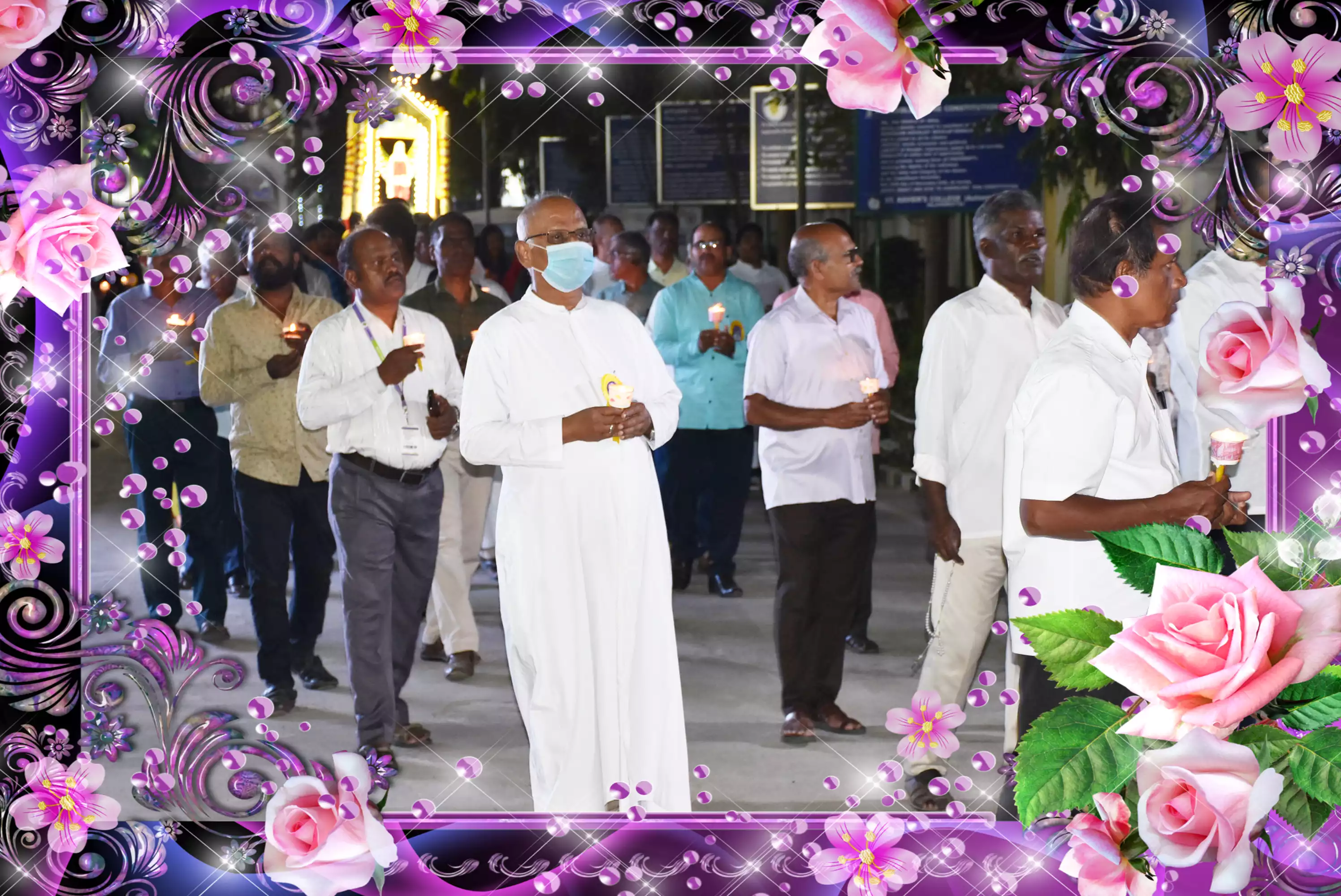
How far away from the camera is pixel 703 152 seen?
3.04 metres

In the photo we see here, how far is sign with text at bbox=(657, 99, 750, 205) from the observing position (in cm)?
302

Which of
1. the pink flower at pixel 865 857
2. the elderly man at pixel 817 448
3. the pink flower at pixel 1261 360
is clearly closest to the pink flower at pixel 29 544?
the elderly man at pixel 817 448

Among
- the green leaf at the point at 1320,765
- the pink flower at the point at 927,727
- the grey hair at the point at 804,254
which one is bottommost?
the pink flower at the point at 927,727

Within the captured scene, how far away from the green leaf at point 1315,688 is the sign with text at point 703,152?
1.71m

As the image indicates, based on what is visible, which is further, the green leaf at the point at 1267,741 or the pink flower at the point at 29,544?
the pink flower at the point at 29,544

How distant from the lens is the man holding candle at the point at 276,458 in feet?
10.1

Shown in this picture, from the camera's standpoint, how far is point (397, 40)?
2.98 meters

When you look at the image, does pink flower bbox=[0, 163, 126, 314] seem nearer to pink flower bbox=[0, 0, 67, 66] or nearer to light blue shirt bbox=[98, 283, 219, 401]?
light blue shirt bbox=[98, 283, 219, 401]

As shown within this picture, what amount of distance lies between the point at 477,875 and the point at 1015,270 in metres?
1.90

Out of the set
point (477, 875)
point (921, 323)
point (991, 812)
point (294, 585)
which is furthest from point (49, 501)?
point (991, 812)

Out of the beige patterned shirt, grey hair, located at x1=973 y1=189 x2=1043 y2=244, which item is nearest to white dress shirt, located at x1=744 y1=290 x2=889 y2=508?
grey hair, located at x1=973 y1=189 x2=1043 y2=244

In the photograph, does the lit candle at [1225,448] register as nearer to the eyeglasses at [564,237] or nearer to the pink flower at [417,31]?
the eyeglasses at [564,237]

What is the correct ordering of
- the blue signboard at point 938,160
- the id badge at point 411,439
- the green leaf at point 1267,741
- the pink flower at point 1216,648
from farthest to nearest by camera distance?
the id badge at point 411,439 → the blue signboard at point 938,160 → the green leaf at point 1267,741 → the pink flower at point 1216,648

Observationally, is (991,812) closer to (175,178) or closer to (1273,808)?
(1273,808)
